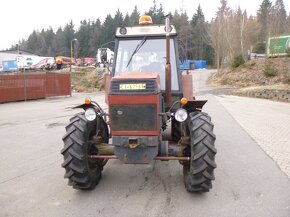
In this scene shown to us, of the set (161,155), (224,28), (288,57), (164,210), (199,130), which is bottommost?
(164,210)

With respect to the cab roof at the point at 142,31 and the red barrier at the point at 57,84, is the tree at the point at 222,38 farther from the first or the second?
the cab roof at the point at 142,31

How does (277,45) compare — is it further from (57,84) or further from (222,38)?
(57,84)

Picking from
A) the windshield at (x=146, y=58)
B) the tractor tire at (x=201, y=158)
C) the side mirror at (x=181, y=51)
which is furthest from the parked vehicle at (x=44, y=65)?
the tractor tire at (x=201, y=158)

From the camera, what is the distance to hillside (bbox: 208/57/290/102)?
810 inches

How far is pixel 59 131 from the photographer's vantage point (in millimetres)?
10562

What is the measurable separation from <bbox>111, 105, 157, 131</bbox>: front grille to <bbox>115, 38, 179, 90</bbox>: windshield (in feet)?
5.04

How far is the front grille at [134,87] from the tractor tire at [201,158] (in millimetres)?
877

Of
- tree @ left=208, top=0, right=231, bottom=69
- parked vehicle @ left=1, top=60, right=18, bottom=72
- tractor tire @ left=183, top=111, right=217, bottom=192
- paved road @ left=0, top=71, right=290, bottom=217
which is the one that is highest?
tree @ left=208, top=0, right=231, bottom=69

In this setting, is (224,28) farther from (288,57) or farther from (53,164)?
(53,164)

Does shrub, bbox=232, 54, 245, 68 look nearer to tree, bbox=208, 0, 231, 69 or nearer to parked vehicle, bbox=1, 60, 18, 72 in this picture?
tree, bbox=208, 0, 231, 69

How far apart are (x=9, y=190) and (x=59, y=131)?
5.21m

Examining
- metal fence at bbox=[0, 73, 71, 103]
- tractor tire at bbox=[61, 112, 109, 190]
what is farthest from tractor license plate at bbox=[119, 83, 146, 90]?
metal fence at bbox=[0, 73, 71, 103]

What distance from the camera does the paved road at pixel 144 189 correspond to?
182 inches

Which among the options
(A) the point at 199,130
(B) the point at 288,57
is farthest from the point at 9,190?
(B) the point at 288,57
